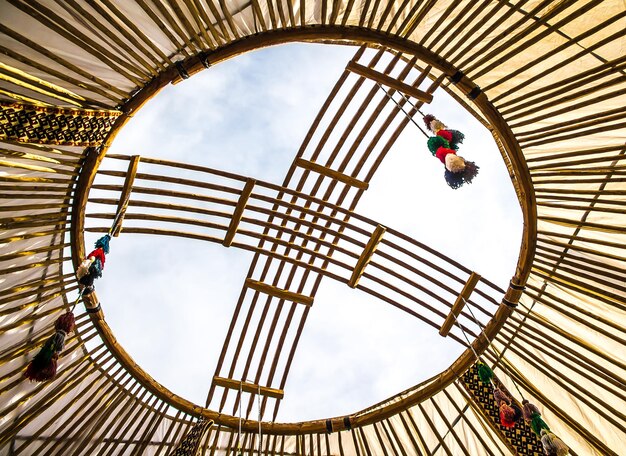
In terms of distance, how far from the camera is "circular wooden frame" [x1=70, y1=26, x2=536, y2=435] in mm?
3092

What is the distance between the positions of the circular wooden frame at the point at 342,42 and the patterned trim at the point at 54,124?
0.62 ft

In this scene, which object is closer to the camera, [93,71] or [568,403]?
[93,71]

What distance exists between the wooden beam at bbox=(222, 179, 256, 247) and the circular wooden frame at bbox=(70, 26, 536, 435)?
111cm

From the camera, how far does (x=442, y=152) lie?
301cm

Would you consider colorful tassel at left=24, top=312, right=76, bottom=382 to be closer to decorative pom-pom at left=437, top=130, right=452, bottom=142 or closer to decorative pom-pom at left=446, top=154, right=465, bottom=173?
decorative pom-pom at left=446, top=154, right=465, bottom=173

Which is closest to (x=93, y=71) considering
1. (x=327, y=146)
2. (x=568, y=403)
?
(x=327, y=146)

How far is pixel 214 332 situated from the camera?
17.2 ft

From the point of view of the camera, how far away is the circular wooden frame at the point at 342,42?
3.09m

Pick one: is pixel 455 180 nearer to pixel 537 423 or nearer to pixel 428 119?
pixel 428 119

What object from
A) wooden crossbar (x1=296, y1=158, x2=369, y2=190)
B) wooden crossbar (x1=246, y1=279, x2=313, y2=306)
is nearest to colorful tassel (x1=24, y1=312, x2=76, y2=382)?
wooden crossbar (x1=246, y1=279, x2=313, y2=306)

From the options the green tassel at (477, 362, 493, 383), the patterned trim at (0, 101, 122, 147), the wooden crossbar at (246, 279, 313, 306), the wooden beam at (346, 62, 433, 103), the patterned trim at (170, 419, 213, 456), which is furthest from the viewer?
the wooden crossbar at (246, 279, 313, 306)

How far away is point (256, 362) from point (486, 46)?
12.7 feet

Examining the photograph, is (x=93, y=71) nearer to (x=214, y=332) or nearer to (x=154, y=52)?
(x=154, y=52)

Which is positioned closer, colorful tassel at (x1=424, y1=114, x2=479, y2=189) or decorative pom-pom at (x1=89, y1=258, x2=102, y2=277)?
colorful tassel at (x1=424, y1=114, x2=479, y2=189)
